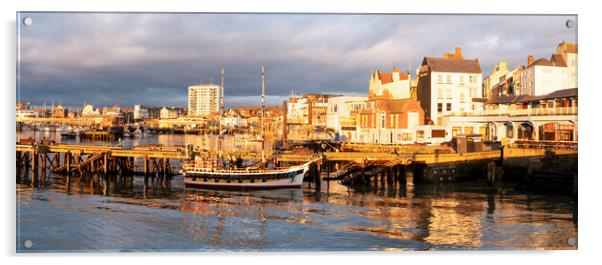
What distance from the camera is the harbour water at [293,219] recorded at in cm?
1009

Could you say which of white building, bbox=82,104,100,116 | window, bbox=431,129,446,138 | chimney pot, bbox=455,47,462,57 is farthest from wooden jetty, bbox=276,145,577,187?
white building, bbox=82,104,100,116

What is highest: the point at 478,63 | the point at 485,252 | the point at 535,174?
the point at 478,63

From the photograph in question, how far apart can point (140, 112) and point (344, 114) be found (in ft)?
19.5

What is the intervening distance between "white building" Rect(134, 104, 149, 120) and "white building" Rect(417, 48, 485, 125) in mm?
7145

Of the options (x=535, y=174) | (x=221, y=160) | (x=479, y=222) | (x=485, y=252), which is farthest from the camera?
(x=221, y=160)

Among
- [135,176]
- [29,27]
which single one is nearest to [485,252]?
[29,27]

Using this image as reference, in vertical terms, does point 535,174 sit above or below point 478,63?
below

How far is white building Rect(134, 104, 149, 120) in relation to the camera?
45.9 feet

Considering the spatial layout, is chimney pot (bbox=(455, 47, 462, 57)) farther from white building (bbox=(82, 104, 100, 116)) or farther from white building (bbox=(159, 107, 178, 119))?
white building (bbox=(82, 104, 100, 116))

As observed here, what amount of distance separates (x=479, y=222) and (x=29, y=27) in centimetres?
975

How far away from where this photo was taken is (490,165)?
15.3 m

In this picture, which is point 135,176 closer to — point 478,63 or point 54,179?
point 54,179

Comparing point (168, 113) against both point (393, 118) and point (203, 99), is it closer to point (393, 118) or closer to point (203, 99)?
point (203, 99)

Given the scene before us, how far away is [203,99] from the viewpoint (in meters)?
13.4
